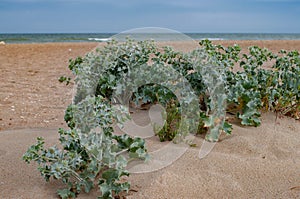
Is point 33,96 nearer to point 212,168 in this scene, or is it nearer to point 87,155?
point 87,155

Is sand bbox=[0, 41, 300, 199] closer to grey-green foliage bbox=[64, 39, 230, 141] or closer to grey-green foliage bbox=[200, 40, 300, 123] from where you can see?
grey-green foliage bbox=[200, 40, 300, 123]

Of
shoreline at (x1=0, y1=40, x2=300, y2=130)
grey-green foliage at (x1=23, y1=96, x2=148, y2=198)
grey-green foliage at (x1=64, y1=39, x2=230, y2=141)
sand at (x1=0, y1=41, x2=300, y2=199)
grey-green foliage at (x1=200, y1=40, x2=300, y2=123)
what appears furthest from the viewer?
shoreline at (x1=0, y1=40, x2=300, y2=130)

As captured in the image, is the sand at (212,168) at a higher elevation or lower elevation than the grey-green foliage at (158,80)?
lower

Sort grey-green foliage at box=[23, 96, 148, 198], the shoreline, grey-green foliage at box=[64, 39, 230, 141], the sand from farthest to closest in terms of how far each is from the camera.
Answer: the shoreline, grey-green foliage at box=[64, 39, 230, 141], the sand, grey-green foliage at box=[23, 96, 148, 198]

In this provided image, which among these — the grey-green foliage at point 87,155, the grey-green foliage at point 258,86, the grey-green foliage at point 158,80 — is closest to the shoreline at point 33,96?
the grey-green foliage at point 158,80

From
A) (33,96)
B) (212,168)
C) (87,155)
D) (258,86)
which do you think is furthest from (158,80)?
(33,96)

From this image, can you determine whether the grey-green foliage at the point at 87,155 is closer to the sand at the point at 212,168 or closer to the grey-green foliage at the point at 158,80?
the sand at the point at 212,168

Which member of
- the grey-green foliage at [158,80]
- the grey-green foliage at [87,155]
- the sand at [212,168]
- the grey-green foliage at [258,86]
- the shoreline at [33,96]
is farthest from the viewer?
the shoreline at [33,96]

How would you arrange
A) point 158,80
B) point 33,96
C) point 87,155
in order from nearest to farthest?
point 87,155 → point 158,80 → point 33,96

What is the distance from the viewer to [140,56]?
3611mm

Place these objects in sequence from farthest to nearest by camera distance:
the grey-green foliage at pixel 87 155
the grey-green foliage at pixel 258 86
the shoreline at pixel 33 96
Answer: the shoreline at pixel 33 96, the grey-green foliage at pixel 258 86, the grey-green foliage at pixel 87 155

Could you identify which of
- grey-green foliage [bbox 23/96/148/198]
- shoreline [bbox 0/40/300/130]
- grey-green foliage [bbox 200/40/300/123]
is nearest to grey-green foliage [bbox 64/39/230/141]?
grey-green foliage [bbox 200/40/300/123]

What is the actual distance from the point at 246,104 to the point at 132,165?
51.4 inches

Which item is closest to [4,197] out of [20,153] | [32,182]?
[32,182]
